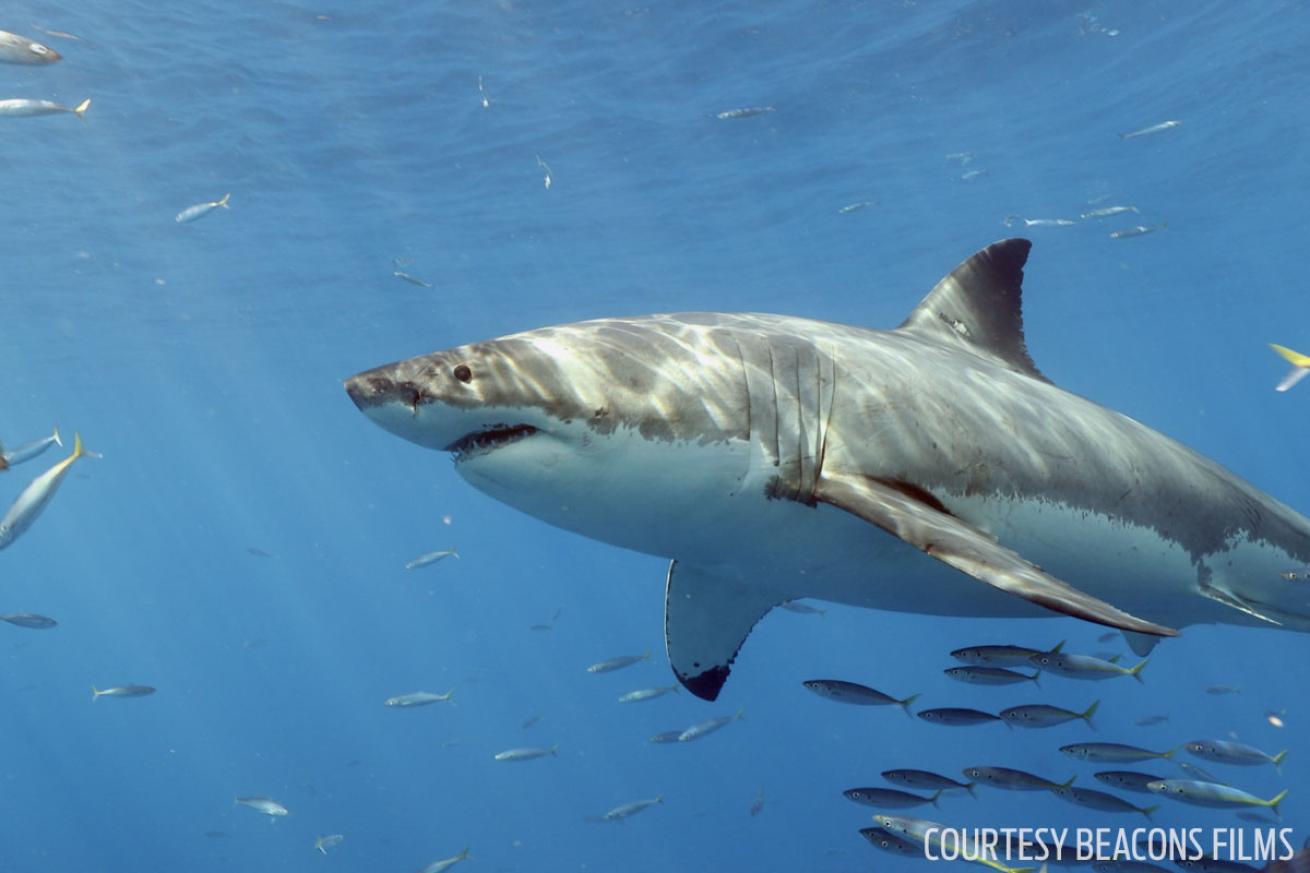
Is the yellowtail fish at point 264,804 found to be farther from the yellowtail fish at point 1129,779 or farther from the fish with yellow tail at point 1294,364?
the fish with yellow tail at point 1294,364

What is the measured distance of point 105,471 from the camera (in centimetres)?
8669

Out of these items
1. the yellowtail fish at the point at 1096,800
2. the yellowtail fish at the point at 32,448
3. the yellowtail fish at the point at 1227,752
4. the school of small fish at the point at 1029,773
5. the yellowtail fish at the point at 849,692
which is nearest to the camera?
the school of small fish at the point at 1029,773

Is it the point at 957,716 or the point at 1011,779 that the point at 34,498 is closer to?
the point at 957,716

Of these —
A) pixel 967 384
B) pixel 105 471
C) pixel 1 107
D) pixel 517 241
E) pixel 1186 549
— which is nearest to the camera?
pixel 967 384

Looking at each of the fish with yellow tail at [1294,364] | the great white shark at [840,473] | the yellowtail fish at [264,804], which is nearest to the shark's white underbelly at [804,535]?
the great white shark at [840,473]

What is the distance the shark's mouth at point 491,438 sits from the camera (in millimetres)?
2936

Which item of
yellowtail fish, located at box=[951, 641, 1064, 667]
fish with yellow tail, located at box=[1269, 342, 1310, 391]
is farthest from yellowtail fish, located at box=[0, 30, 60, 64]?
fish with yellow tail, located at box=[1269, 342, 1310, 391]

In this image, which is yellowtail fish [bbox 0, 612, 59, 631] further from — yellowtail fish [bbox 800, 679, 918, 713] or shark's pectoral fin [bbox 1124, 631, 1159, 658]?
shark's pectoral fin [bbox 1124, 631, 1159, 658]

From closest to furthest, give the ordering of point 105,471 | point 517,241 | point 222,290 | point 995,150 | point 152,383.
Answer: point 995,150 < point 517,241 < point 222,290 < point 152,383 < point 105,471

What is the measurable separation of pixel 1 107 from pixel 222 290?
21.4 m

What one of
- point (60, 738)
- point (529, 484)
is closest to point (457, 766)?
point (529, 484)

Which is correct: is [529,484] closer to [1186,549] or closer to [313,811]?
[1186,549]

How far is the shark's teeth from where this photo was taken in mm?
2938

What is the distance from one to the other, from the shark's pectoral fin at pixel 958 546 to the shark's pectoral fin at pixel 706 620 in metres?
1.41
